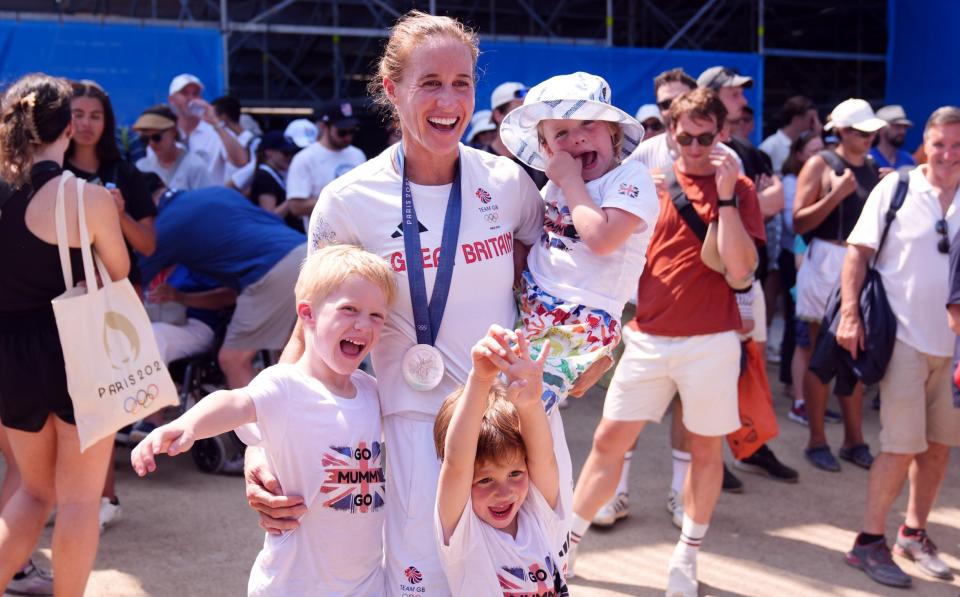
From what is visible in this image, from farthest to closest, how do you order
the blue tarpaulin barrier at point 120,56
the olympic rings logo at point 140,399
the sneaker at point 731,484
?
the blue tarpaulin barrier at point 120,56, the sneaker at point 731,484, the olympic rings logo at point 140,399

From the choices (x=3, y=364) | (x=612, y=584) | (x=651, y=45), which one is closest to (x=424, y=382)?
(x=3, y=364)

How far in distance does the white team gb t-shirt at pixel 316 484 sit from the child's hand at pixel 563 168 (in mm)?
825

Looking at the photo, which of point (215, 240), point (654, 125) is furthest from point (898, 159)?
point (215, 240)

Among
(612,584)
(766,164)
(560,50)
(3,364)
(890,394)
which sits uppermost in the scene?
(560,50)

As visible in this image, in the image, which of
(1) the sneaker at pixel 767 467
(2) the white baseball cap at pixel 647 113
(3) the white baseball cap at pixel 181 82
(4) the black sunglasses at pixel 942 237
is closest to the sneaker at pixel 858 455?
(1) the sneaker at pixel 767 467

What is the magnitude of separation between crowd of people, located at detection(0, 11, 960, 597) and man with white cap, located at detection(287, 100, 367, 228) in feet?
4.19

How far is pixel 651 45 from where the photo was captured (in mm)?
13820

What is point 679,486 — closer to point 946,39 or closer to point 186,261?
point 186,261

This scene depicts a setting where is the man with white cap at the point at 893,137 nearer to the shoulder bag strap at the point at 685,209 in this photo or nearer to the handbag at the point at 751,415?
the handbag at the point at 751,415

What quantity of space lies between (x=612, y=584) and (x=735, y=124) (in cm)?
338

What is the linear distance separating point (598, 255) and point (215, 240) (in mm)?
3414

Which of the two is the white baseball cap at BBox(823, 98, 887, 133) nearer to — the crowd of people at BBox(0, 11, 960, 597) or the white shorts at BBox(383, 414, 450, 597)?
the crowd of people at BBox(0, 11, 960, 597)

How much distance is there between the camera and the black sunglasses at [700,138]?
4.11 metres

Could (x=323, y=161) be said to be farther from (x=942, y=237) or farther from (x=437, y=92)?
(x=437, y=92)
